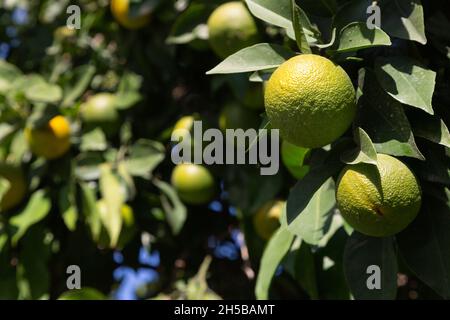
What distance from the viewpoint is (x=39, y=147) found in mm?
1803

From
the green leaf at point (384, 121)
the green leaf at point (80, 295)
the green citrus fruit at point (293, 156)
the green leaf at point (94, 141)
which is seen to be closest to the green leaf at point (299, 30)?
the green leaf at point (384, 121)

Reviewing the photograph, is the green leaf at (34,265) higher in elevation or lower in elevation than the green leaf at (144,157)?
lower

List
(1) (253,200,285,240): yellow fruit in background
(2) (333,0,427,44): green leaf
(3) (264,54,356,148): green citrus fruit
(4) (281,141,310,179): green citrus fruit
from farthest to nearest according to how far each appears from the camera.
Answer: (1) (253,200,285,240): yellow fruit in background
(4) (281,141,310,179): green citrus fruit
(2) (333,0,427,44): green leaf
(3) (264,54,356,148): green citrus fruit

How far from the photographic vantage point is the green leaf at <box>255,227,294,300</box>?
1402mm

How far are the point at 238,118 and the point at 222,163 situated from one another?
17 centimetres

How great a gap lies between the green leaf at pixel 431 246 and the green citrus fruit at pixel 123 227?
83cm

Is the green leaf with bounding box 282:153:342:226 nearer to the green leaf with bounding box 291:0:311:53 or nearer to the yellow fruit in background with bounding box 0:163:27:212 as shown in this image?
the green leaf with bounding box 291:0:311:53

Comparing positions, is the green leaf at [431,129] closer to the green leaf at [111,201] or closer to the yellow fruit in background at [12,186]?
the green leaf at [111,201]

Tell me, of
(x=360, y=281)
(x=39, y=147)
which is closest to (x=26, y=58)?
(x=39, y=147)

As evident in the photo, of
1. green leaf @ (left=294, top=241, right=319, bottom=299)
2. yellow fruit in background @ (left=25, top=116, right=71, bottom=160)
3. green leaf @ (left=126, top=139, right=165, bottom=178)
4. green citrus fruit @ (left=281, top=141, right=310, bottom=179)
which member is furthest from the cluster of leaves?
yellow fruit in background @ (left=25, top=116, right=71, bottom=160)

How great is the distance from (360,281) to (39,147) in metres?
0.99

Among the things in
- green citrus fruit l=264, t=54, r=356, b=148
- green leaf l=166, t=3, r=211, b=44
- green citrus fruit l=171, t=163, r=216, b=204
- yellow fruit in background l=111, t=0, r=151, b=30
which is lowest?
green citrus fruit l=171, t=163, r=216, b=204

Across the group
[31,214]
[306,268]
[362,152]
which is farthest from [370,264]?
[31,214]

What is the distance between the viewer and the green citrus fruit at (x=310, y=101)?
0.99 m
